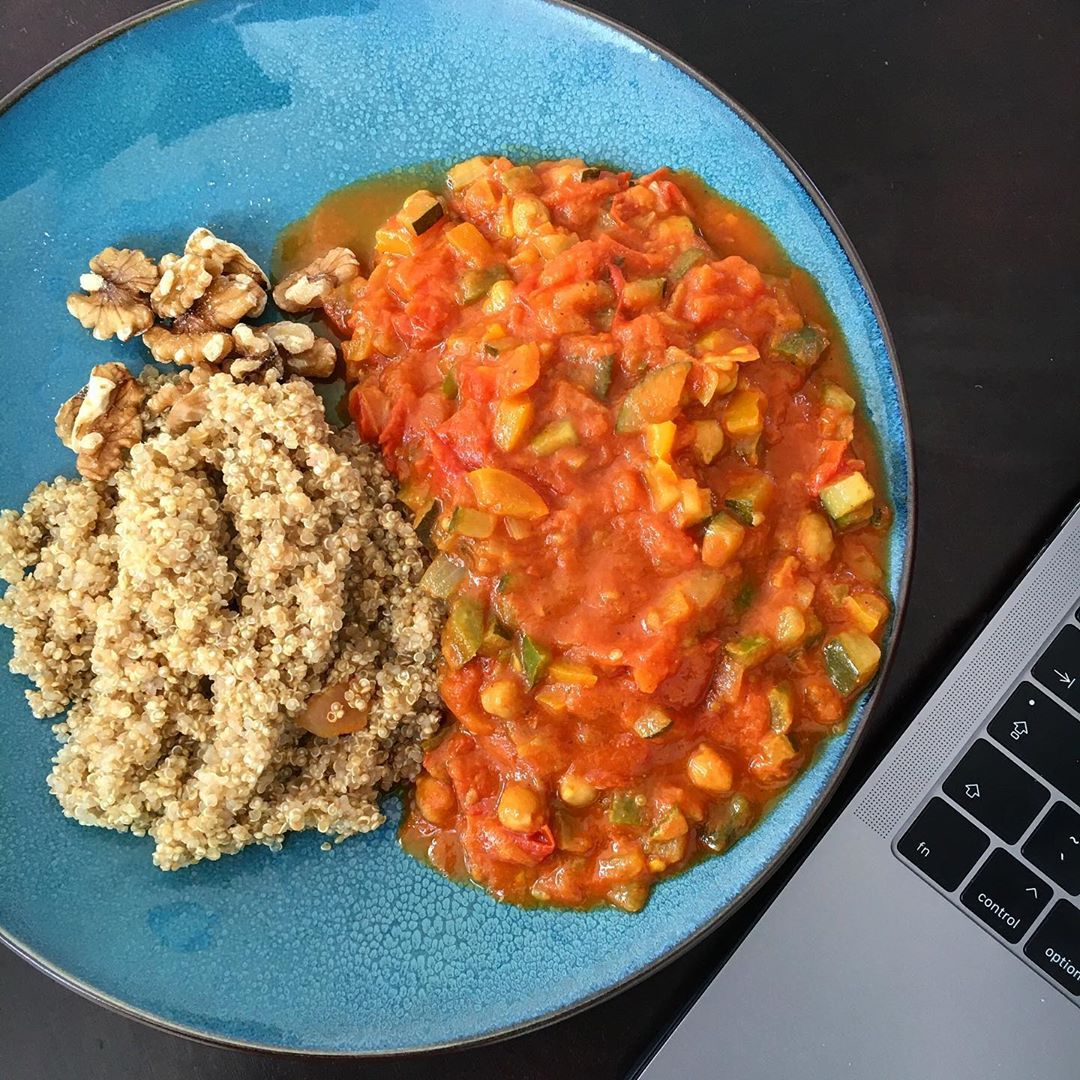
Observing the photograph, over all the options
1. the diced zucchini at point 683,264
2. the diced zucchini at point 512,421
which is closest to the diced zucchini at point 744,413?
the diced zucchini at point 683,264

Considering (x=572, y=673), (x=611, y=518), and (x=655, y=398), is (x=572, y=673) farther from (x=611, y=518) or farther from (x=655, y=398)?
(x=655, y=398)

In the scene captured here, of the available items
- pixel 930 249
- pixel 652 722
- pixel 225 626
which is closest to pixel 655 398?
pixel 652 722

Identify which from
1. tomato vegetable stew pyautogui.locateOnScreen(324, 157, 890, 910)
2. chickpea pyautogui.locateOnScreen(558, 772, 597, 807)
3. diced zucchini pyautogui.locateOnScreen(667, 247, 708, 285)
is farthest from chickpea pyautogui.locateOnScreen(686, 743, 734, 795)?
diced zucchini pyautogui.locateOnScreen(667, 247, 708, 285)


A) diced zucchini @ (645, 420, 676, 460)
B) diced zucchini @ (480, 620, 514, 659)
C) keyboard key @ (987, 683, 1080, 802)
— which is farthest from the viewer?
keyboard key @ (987, 683, 1080, 802)

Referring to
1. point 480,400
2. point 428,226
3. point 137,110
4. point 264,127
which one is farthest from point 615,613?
point 137,110

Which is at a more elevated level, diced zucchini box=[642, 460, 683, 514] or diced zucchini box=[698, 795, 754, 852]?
diced zucchini box=[642, 460, 683, 514]

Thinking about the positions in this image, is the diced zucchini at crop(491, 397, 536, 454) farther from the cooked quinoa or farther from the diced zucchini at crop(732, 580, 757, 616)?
the diced zucchini at crop(732, 580, 757, 616)
